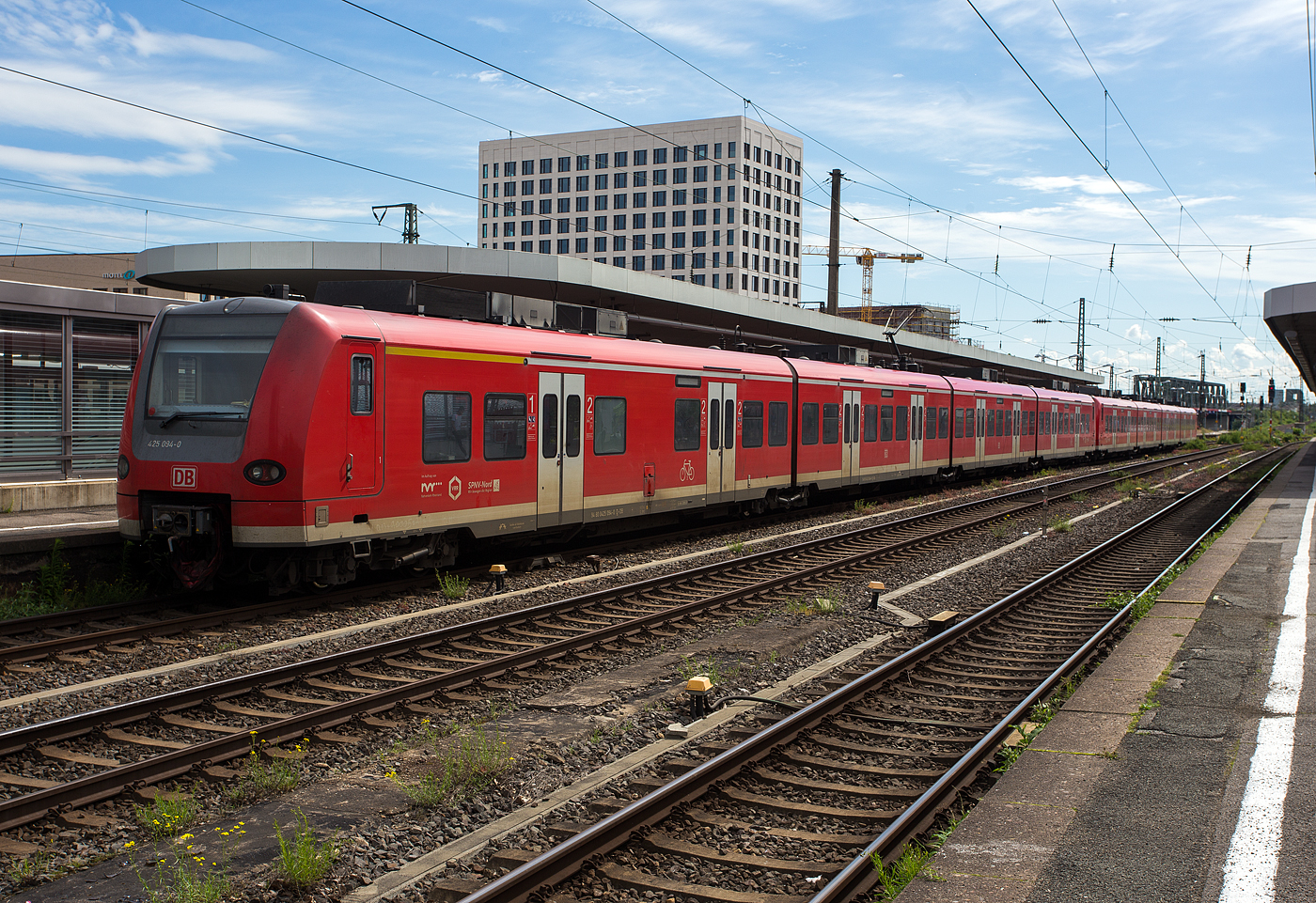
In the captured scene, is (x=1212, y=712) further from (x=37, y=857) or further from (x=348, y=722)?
(x=37, y=857)

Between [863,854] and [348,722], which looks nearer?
[863,854]

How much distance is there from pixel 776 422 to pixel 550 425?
6806 millimetres

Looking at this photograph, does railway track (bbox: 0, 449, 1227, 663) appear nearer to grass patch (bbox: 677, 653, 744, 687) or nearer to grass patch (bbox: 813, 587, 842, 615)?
grass patch (bbox: 677, 653, 744, 687)

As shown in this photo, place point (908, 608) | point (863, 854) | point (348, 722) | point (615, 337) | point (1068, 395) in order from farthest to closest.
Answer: point (1068, 395)
point (615, 337)
point (908, 608)
point (348, 722)
point (863, 854)

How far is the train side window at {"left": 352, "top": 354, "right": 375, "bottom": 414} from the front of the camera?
10109mm

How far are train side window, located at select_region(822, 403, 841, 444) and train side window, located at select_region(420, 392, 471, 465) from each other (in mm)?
10347

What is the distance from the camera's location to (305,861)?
458 centimetres

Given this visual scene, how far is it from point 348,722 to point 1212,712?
5879mm

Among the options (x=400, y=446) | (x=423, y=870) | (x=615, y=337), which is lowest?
(x=423, y=870)

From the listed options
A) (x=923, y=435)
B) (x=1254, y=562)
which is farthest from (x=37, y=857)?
(x=923, y=435)

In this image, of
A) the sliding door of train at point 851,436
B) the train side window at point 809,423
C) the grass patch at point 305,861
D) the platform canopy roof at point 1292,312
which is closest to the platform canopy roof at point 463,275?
the train side window at point 809,423

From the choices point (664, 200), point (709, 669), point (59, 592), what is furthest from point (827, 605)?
point (664, 200)

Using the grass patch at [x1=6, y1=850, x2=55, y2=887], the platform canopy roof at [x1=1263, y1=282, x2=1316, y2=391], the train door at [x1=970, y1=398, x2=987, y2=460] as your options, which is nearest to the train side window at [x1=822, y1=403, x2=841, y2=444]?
the train door at [x1=970, y1=398, x2=987, y2=460]

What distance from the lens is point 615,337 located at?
15078mm
